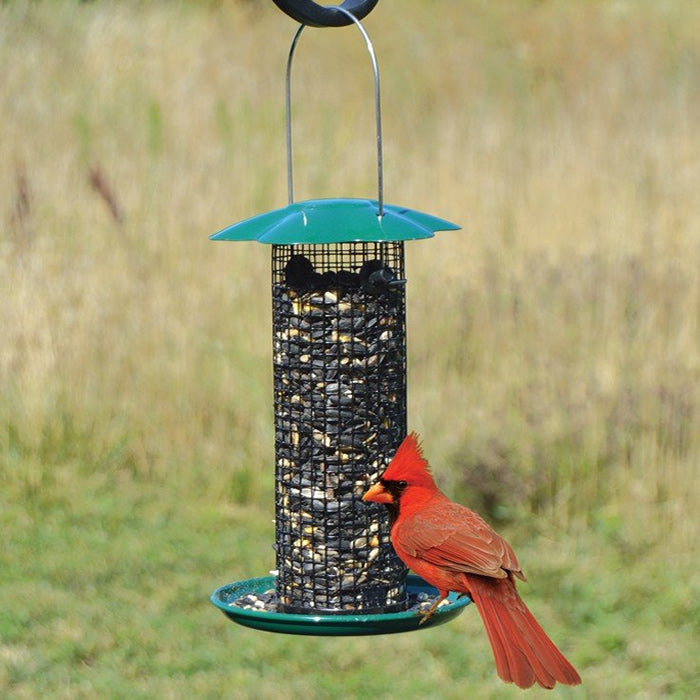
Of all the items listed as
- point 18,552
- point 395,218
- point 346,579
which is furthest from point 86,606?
point 395,218

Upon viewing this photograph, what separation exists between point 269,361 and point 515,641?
5190 mm

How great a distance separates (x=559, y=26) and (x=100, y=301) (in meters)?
7.57

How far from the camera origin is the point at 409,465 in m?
3.63

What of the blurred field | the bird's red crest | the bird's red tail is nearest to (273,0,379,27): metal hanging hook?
the bird's red crest

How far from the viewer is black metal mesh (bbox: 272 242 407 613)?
3986 millimetres

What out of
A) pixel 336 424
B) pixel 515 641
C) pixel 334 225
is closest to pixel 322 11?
pixel 334 225

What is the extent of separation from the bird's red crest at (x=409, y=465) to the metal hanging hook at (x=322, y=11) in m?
1.08

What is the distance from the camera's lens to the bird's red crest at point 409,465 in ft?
11.9

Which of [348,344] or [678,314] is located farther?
[678,314]

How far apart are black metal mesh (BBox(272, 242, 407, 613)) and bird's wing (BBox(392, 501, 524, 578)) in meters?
0.40

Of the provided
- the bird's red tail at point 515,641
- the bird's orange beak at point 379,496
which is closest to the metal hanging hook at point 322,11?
the bird's orange beak at point 379,496

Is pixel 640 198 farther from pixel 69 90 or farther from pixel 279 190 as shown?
pixel 69 90

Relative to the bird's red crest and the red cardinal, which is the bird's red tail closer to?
the red cardinal

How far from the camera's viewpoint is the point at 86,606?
6.53 metres
